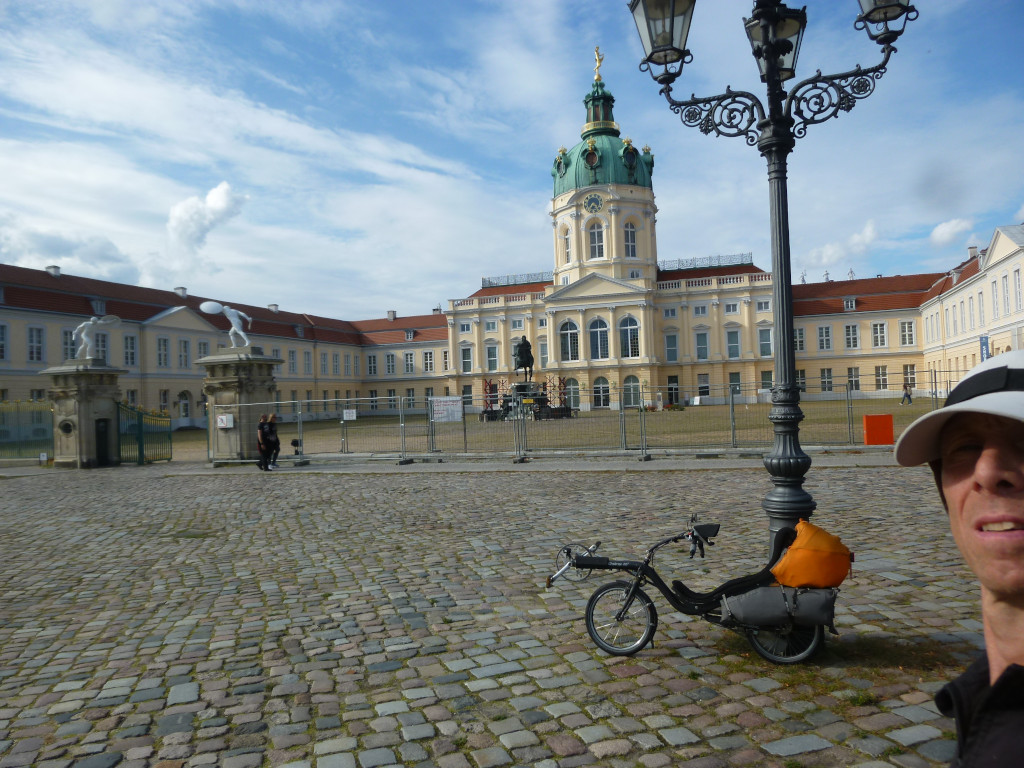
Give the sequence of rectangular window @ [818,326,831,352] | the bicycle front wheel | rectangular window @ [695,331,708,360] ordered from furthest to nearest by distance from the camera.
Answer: rectangular window @ [818,326,831,352] → rectangular window @ [695,331,708,360] → the bicycle front wheel

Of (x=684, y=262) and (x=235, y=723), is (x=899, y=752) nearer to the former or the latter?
(x=235, y=723)

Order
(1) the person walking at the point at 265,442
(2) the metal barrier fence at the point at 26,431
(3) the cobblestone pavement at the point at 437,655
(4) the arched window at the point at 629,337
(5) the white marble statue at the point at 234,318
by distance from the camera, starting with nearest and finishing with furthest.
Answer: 1. (3) the cobblestone pavement at the point at 437,655
2. (1) the person walking at the point at 265,442
3. (5) the white marble statue at the point at 234,318
4. (2) the metal barrier fence at the point at 26,431
5. (4) the arched window at the point at 629,337

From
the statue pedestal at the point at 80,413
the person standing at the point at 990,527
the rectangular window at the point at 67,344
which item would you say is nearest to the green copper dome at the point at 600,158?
the rectangular window at the point at 67,344

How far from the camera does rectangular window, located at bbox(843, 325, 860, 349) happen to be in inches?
2564

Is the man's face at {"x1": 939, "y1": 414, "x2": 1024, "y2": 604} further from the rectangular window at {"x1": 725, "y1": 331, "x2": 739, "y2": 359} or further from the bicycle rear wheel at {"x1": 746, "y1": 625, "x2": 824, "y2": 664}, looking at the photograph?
the rectangular window at {"x1": 725, "y1": 331, "x2": 739, "y2": 359}

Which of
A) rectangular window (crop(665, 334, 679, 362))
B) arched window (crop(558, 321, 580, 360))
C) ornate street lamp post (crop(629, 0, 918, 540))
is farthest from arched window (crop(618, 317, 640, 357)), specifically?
ornate street lamp post (crop(629, 0, 918, 540))

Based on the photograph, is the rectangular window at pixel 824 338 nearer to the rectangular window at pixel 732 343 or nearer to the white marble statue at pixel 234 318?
the rectangular window at pixel 732 343

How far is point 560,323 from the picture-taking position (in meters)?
65.2

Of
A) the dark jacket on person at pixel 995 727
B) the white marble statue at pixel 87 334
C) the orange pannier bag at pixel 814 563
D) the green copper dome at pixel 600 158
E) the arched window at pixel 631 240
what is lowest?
the orange pannier bag at pixel 814 563

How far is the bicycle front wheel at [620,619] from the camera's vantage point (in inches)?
191

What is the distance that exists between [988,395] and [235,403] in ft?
69.2

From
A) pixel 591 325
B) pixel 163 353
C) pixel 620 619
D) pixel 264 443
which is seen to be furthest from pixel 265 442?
pixel 591 325

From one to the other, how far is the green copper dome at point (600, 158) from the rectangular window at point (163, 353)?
37072 millimetres

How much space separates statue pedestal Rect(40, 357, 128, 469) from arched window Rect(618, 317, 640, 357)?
155 feet
